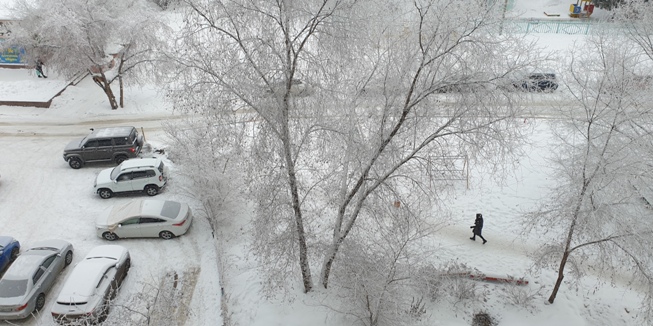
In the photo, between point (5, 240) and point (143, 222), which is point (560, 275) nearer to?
point (143, 222)

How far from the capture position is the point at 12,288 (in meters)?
13.6

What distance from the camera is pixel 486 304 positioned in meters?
14.7

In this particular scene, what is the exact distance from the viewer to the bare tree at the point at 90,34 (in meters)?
23.2

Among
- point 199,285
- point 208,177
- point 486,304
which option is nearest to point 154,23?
point 208,177

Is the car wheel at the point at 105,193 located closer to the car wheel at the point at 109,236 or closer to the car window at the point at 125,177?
the car window at the point at 125,177

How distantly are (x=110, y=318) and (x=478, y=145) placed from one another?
9.85 m

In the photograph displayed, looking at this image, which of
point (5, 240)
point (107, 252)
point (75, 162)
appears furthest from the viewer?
point (75, 162)

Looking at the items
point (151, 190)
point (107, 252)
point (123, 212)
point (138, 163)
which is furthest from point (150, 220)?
point (138, 163)

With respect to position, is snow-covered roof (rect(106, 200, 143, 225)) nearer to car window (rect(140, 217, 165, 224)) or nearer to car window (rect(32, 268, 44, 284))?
car window (rect(140, 217, 165, 224))

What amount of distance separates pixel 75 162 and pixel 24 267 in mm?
7691

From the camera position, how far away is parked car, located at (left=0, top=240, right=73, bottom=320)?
523 inches

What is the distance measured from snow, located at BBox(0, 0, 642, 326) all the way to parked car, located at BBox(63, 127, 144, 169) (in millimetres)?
541

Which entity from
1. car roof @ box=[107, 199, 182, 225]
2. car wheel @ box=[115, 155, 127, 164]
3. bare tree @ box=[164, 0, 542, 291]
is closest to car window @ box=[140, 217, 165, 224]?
car roof @ box=[107, 199, 182, 225]

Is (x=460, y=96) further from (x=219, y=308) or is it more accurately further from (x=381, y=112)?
(x=219, y=308)
